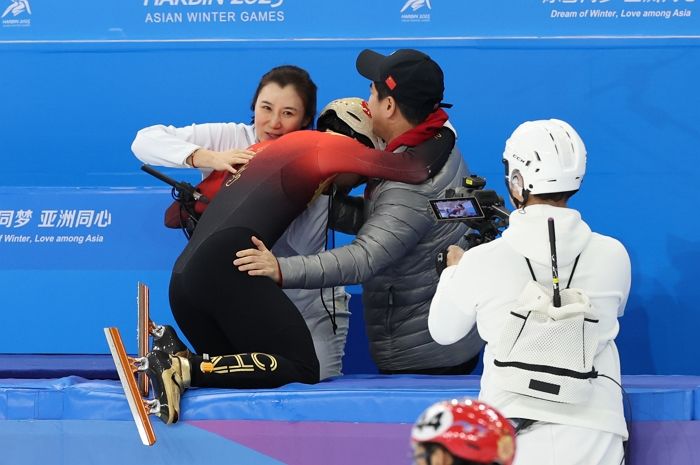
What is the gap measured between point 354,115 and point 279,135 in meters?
0.24

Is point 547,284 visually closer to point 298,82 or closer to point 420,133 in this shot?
point 420,133

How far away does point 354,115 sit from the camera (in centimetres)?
356

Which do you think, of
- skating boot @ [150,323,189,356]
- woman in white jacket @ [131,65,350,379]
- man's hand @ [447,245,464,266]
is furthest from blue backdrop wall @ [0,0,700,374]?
man's hand @ [447,245,464,266]

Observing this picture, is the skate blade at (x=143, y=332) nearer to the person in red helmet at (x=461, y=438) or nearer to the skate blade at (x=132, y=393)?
the skate blade at (x=132, y=393)

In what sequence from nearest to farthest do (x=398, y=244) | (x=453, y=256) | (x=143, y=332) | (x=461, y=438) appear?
(x=461, y=438) → (x=453, y=256) → (x=143, y=332) → (x=398, y=244)

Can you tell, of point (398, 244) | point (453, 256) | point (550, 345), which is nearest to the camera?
point (550, 345)

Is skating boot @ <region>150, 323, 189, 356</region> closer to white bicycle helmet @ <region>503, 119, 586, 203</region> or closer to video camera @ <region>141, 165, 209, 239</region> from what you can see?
video camera @ <region>141, 165, 209, 239</region>

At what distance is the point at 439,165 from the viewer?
133 inches

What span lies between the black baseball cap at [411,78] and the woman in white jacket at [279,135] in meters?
0.30

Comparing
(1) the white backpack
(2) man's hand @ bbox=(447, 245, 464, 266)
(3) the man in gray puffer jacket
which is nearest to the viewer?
(1) the white backpack

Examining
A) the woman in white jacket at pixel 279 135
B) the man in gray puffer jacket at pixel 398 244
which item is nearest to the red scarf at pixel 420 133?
the man in gray puffer jacket at pixel 398 244

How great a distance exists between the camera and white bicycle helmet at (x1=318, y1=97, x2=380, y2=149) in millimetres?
3557

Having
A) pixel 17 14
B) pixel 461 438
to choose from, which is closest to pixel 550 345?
pixel 461 438

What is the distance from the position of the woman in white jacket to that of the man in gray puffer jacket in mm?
127
